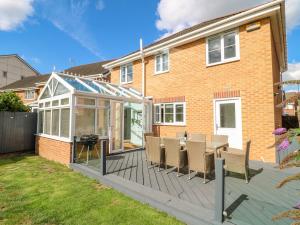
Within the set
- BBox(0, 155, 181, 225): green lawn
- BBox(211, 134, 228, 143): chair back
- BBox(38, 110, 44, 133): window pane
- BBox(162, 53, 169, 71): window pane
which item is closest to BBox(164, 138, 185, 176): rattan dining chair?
BBox(0, 155, 181, 225): green lawn

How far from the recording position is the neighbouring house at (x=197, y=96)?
298 inches

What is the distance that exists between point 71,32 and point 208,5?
12.0 meters

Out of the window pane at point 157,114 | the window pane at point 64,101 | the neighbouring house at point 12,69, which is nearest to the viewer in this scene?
the window pane at point 64,101

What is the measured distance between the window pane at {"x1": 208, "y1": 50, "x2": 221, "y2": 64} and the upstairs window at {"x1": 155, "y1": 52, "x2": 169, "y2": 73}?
2871 mm

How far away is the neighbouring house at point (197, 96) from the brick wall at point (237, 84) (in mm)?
33

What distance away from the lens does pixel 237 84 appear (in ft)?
27.0

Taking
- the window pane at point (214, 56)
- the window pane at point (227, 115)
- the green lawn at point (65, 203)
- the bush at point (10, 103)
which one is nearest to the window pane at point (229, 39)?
the window pane at point (214, 56)

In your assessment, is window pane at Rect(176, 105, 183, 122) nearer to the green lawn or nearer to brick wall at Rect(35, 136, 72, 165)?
brick wall at Rect(35, 136, 72, 165)

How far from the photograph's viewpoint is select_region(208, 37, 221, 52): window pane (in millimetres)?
9047

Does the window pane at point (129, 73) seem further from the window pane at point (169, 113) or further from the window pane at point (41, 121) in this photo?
the window pane at point (41, 121)

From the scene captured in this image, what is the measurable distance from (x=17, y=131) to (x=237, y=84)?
1272cm

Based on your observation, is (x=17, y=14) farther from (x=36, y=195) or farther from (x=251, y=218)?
(x=251, y=218)

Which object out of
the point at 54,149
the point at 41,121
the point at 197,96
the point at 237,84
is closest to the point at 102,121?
the point at 54,149

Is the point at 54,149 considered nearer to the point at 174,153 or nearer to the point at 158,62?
the point at 174,153
